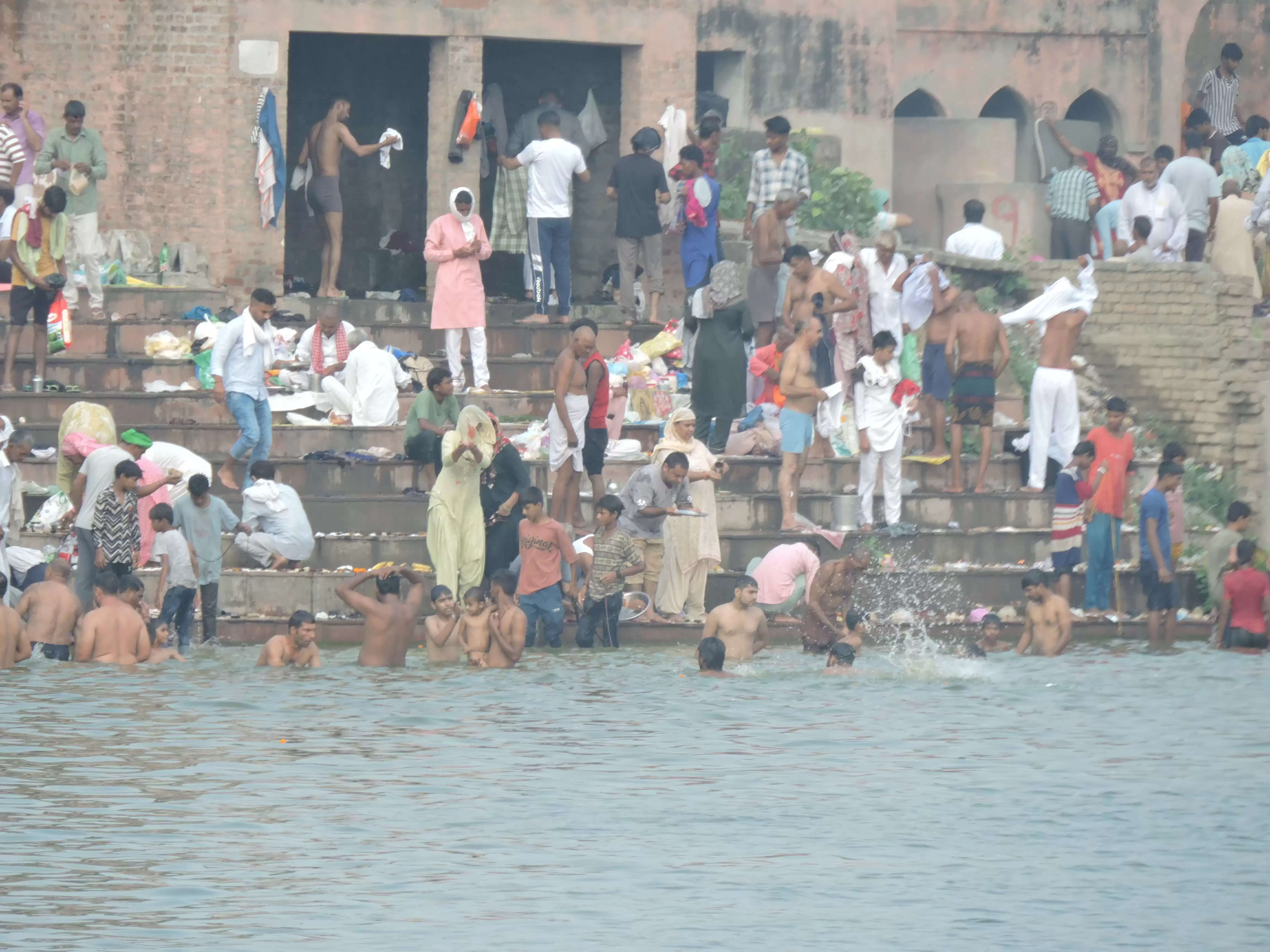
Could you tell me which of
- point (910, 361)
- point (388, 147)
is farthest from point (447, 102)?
point (910, 361)

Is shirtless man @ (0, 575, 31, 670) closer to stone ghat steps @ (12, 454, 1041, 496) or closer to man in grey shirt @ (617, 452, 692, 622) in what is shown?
stone ghat steps @ (12, 454, 1041, 496)

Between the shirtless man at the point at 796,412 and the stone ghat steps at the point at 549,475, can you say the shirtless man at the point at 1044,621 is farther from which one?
the stone ghat steps at the point at 549,475

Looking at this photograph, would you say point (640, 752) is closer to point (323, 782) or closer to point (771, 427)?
point (323, 782)

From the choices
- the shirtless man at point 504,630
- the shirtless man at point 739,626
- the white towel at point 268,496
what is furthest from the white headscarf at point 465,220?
the shirtless man at point 739,626

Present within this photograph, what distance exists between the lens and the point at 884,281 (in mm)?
19031

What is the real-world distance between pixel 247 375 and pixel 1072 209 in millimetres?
9528

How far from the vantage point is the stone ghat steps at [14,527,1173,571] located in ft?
54.0

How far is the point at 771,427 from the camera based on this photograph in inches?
730

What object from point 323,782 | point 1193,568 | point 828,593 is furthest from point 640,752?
point 1193,568

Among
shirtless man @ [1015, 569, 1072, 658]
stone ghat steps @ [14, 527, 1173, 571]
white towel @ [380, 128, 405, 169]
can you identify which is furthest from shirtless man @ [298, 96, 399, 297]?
shirtless man @ [1015, 569, 1072, 658]

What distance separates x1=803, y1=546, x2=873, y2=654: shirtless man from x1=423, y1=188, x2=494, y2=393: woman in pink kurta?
3.90m

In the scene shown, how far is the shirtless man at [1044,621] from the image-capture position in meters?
16.4

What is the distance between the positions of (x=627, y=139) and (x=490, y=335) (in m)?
2.97

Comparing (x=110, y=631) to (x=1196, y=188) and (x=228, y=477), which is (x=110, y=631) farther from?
(x=1196, y=188)
